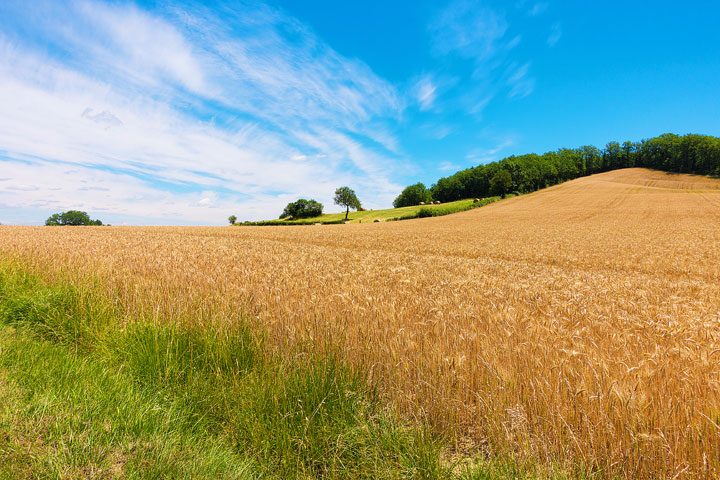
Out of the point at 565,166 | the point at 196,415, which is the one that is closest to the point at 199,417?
the point at 196,415

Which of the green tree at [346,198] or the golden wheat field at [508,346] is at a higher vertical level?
the green tree at [346,198]

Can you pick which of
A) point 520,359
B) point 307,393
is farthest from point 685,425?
point 307,393

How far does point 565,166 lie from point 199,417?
536 feet

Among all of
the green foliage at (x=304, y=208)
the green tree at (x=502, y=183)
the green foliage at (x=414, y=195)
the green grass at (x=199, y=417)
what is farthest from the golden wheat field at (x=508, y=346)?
the green foliage at (x=414, y=195)

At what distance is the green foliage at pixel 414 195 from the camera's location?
457 feet

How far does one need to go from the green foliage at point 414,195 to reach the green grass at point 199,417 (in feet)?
446

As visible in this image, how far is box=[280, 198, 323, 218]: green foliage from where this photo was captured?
356 ft

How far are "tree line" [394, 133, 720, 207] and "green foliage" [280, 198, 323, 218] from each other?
162 ft

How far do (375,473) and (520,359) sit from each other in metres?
1.76

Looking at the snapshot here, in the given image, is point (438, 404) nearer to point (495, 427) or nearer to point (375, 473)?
point (495, 427)

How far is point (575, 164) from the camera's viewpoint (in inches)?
5797

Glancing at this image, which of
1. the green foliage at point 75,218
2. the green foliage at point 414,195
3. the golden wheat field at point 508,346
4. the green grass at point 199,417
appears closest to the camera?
Answer: the green grass at point 199,417

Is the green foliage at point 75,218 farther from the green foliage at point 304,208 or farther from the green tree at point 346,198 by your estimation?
the green tree at point 346,198

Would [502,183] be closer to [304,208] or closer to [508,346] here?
[304,208]
